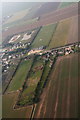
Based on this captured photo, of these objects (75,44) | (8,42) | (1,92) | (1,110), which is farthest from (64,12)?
(1,110)

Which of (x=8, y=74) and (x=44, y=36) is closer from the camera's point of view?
(x=8, y=74)

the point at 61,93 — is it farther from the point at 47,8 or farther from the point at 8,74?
the point at 47,8

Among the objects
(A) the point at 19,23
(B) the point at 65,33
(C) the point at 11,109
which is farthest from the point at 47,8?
(C) the point at 11,109

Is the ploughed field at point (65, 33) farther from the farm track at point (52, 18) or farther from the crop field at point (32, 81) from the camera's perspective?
the crop field at point (32, 81)

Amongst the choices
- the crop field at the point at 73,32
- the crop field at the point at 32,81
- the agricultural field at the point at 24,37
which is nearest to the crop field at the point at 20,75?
the crop field at the point at 32,81

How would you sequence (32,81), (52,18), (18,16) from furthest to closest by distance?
(18,16)
(52,18)
(32,81)

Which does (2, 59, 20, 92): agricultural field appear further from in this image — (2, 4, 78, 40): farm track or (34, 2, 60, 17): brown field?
(34, 2, 60, 17): brown field
